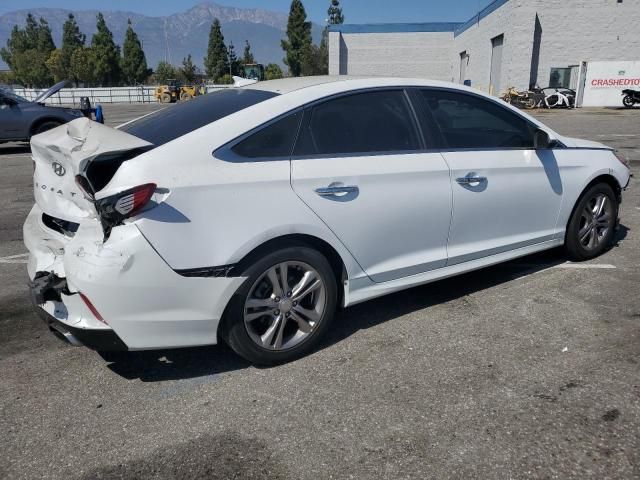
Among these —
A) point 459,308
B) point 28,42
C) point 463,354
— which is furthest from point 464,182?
point 28,42

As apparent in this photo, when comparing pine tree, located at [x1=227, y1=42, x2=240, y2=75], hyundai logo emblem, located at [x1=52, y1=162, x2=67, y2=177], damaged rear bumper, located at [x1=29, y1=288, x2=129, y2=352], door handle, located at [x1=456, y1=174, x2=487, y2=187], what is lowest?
damaged rear bumper, located at [x1=29, y1=288, x2=129, y2=352]

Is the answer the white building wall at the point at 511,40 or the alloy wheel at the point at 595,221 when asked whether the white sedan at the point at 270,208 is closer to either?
the alloy wheel at the point at 595,221

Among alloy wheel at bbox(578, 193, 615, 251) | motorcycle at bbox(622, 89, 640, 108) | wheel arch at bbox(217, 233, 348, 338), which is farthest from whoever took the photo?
motorcycle at bbox(622, 89, 640, 108)

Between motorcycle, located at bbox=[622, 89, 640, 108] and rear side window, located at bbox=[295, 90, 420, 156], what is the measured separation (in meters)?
31.4

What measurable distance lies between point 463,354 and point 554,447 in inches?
35.5

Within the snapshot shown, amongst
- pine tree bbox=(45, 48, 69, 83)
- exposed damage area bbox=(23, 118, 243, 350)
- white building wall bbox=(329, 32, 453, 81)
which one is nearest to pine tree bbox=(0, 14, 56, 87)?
pine tree bbox=(45, 48, 69, 83)

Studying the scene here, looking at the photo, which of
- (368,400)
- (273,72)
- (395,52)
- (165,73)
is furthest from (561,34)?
(165,73)

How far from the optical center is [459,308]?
3977 mm

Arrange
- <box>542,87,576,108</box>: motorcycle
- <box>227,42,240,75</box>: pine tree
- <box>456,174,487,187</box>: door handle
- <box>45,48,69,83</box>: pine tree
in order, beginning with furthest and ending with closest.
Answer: <box>227,42,240,75</box>: pine tree < <box>45,48,69,83</box>: pine tree < <box>542,87,576,108</box>: motorcycle < <box>456,174,487,187</box>: door handle

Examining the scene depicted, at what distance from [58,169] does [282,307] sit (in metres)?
1.51

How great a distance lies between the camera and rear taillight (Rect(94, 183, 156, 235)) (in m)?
2.62

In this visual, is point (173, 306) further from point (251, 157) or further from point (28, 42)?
point (28, 42)

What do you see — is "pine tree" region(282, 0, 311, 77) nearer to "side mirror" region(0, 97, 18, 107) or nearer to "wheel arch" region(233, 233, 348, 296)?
"side mirror" region(0, 97, 18, 107)

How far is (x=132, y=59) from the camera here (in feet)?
266
